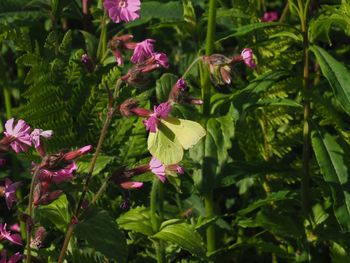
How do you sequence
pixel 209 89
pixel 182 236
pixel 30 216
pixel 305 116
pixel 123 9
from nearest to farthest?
pixel 30 216 → pixel 123 9 → pixel 182 236 → pixel 209 89 → pixel 305 116

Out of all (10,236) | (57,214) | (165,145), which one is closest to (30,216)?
(10,236)

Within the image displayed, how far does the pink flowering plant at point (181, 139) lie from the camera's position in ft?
6.67

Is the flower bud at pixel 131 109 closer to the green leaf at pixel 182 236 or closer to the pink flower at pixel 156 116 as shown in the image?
the pink flower at pixel 156 116

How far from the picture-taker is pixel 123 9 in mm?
2104

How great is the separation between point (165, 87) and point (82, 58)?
32 cm

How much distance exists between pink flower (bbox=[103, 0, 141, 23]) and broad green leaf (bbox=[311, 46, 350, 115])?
23.9 inches

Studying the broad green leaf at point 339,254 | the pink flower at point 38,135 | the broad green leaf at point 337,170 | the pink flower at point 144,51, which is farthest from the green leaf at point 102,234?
the broad green leaf at point 339,254

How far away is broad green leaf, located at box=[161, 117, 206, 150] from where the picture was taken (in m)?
1.83

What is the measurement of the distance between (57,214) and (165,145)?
2.02 ft

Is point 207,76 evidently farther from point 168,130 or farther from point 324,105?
point 168,130

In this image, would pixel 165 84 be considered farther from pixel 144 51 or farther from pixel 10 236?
pixel 10 236

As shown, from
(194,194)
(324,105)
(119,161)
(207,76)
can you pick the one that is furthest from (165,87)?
(194,194)

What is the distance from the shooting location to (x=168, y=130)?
1843 mm

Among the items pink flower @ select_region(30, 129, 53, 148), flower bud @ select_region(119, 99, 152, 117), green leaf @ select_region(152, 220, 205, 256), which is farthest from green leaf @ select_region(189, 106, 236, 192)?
pink flower @ select_region(30, 129, 53, 148)
